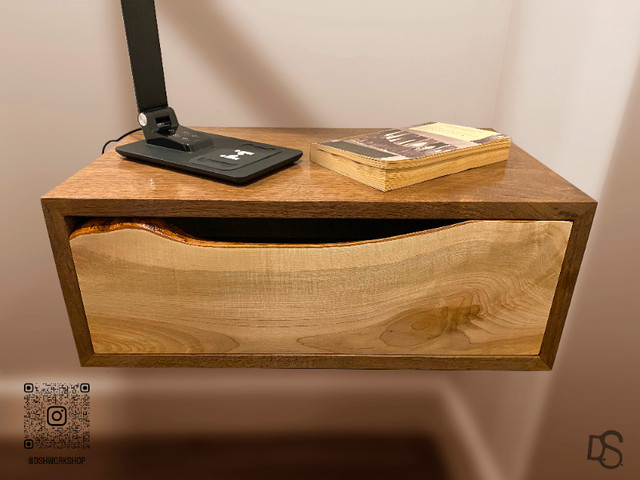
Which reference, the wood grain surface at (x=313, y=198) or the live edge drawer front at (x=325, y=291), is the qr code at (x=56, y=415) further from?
the wood grain surface at (x=313, y=198)

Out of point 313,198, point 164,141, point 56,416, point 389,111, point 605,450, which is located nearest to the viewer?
point 313,198

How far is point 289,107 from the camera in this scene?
97 cm

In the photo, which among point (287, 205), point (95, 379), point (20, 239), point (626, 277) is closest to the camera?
point (287, 205)

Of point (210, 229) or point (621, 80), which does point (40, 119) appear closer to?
point (210, 229)

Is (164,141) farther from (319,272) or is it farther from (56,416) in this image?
(56,416)

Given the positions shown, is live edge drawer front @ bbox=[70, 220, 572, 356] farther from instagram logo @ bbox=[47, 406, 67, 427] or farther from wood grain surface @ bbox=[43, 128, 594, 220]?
instagram logo @ bbox=[47, 406, 67, 427]

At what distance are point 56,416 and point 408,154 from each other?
1165 mm

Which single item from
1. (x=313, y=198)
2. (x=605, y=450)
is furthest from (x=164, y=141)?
(x=605, y=450)

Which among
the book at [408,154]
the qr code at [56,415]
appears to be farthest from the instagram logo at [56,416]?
the book at [408,154]

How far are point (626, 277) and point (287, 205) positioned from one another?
19.8 inches

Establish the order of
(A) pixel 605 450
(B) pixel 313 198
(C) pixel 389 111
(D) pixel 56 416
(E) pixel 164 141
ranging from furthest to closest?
1. (D) pixel 56 416
2. (C) pixel 389 111
3. (A) pixel 605 450
4. (E) pixel 164 141
5. (B) pixel 313 198

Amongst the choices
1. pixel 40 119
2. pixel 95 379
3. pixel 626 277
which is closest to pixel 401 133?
pixel 626 277

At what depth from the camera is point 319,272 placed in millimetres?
555

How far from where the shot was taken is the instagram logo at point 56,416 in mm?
1206
